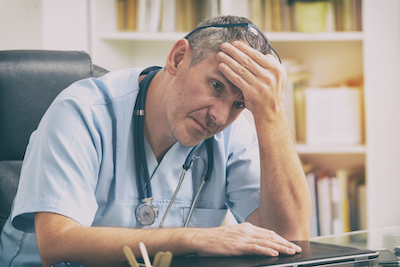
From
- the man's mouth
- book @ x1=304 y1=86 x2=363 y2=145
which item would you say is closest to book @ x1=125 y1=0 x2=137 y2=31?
book @ x1=304 y1=86 x2=363 y2=145

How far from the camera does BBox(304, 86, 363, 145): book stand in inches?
79.3

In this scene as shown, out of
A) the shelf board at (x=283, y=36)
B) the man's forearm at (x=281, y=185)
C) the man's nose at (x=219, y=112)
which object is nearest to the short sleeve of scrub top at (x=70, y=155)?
the man's nose at (x=219, y=112)

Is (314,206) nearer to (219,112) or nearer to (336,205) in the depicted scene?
(336,205)

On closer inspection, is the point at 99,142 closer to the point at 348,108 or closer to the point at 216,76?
the point at 216,76

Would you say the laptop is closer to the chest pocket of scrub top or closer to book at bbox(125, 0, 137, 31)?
the chest pocket of scrub top

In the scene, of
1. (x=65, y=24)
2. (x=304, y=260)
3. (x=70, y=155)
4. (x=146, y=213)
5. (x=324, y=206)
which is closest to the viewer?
(x=304, y=260)

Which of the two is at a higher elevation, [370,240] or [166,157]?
[166,157]

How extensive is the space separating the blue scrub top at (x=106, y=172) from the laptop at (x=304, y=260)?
32 cm

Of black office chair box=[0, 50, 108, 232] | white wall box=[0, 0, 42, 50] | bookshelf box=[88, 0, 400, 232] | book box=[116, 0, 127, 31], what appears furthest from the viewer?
book box=[116, 0, 127, 31]

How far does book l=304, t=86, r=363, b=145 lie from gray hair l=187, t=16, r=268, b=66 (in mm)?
1124

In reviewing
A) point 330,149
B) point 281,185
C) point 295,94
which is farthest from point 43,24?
point 330,149

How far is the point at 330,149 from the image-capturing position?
2014 mm

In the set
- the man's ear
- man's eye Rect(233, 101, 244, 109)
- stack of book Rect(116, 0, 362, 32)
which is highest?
stack of book Rect(116, 0, 362, 32)

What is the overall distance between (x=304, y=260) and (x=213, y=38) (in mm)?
562
